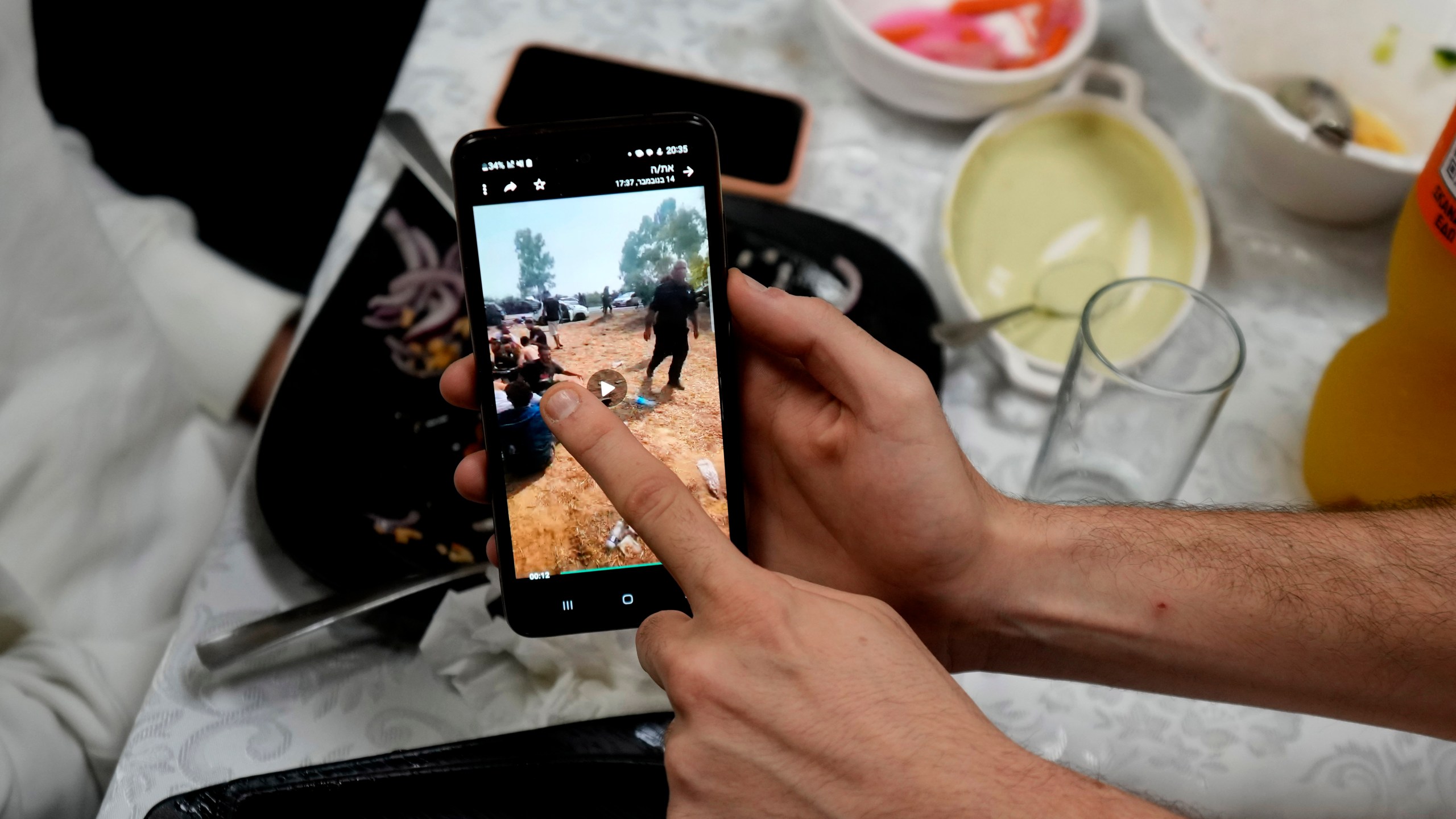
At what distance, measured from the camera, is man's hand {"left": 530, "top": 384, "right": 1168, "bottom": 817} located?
405 mm

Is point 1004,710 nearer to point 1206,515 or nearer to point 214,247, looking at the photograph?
point 1206,515

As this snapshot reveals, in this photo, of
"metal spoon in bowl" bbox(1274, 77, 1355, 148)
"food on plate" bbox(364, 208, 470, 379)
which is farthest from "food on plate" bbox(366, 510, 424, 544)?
"metal spoon in bowl" bbox(1274, 77, 1355, 148)

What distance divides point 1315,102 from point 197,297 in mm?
936

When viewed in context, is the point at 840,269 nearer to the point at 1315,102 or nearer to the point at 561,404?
the point at 561,404

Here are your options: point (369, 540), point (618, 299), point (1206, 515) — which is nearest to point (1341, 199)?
point (1206, 515)

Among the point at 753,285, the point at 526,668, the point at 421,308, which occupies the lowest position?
the point at 526,668

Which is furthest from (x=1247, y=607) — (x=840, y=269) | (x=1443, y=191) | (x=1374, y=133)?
(x=1374, y=133)

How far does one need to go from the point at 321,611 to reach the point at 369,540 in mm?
52

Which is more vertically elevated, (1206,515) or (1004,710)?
(1206,515)

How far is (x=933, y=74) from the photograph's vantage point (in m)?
0.74

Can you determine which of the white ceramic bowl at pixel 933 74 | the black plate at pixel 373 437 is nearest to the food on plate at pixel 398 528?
the black plate at pixel 373 437

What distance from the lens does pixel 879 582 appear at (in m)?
0.55

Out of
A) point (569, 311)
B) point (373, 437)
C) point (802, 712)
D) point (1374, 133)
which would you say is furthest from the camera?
point (1374, 133)

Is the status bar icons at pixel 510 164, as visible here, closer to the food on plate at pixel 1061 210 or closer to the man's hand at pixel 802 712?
the man's hand at pixel 802 712
